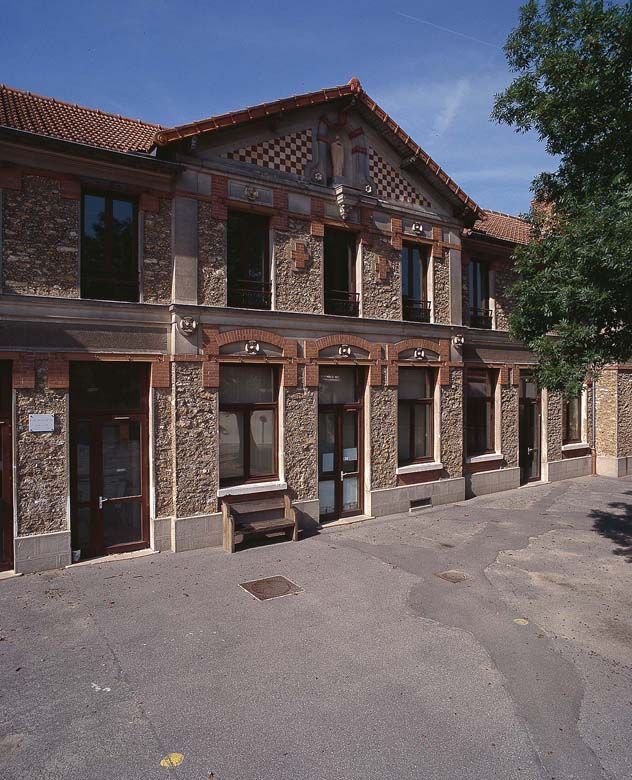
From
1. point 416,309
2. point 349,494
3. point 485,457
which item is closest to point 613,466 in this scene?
point 485,457

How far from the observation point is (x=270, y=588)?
7.52 metres

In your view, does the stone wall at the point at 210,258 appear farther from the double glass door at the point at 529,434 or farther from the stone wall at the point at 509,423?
the double glass door at the point at 529,434

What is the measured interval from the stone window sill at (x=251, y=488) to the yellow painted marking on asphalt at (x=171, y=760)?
5398mm

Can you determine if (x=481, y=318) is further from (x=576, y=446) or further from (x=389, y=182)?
(x=576, y=446)

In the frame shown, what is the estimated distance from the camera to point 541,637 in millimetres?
6059

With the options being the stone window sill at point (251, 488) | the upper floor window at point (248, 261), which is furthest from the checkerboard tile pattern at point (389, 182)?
the stone window sill at point (251, 488)

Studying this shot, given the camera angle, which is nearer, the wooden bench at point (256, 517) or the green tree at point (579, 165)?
the green tree at point (579, 165)

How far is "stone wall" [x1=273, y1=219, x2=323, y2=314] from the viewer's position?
10.2 meters

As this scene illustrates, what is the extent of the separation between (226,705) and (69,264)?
690 centimetres

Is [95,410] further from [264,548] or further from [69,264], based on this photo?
[264,548]

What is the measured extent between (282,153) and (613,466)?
Result: 1434 centimetres

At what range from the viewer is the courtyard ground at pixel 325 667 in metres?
4.11

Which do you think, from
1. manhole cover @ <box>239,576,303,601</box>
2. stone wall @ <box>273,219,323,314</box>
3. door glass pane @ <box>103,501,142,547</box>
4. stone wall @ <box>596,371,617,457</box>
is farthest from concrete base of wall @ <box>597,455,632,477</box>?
door glass pane @ <box>103,501,142,547</box>

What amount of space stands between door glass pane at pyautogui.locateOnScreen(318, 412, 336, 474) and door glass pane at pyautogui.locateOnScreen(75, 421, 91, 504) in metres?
4.57
